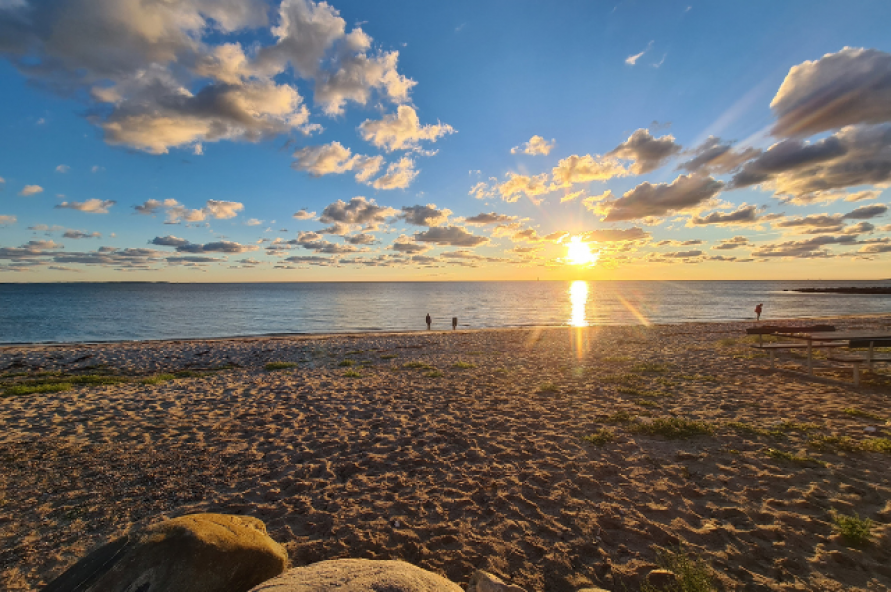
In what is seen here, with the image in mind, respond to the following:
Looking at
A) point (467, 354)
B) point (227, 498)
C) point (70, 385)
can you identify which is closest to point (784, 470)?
point (227, 498)

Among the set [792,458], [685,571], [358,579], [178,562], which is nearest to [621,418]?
[792,458]

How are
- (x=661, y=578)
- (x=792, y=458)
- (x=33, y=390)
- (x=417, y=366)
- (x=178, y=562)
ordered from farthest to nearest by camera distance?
(x=417, y=366) → (x=33, y=390) → (x=792, y=458) → (x=661, y=578) → (x=178, y=562)

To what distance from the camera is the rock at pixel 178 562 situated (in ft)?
9.37

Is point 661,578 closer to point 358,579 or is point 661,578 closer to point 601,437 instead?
point 358,579

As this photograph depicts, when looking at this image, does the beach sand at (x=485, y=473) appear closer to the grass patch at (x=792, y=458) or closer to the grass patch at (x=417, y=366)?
the grass patch at (x=792, y=458)

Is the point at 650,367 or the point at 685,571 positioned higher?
the point at 650,367

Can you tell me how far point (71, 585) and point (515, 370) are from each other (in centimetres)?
1160

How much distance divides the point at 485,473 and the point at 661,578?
260cm

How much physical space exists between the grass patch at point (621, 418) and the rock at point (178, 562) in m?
6.49

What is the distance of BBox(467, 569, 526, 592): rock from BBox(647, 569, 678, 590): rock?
1.37 metres

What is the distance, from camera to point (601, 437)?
6793 millimetres

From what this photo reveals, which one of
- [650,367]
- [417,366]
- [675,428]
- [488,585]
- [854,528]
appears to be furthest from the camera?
[417,366]

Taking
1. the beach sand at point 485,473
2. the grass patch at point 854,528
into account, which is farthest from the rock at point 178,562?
the grass patch at point 854,528

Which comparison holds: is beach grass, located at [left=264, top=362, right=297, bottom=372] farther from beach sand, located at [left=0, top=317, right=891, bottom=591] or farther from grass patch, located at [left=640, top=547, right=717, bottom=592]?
grass patch, located at [left=640, top=547, right=717, bottom=592]
